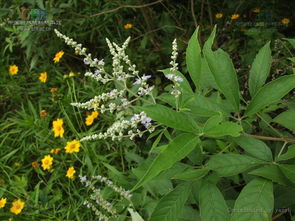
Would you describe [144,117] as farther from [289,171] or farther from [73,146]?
[73,146]

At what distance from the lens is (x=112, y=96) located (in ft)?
4.10

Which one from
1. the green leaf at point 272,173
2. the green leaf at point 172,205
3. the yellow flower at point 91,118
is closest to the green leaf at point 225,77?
the green leaf at point 272,173

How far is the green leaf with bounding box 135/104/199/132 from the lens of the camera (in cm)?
90

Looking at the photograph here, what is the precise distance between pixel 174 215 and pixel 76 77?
2.84 metres

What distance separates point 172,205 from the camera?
3.66 ft

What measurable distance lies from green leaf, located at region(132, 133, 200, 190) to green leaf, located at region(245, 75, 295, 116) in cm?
32

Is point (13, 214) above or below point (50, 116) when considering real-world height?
below

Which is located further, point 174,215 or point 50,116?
point 50,116

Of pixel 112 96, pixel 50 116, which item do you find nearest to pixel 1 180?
pixel 50 116

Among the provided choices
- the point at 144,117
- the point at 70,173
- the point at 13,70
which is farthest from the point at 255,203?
the point at 13,70

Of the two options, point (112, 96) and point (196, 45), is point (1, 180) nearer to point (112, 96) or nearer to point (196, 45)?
point (112, 96)

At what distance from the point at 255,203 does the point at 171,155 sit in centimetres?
39

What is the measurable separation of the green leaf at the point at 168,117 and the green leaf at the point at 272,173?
0.95 ft

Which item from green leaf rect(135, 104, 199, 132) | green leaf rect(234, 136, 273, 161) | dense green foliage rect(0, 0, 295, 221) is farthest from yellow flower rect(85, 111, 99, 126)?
green leaf rect(135, 104, 199, 132)
